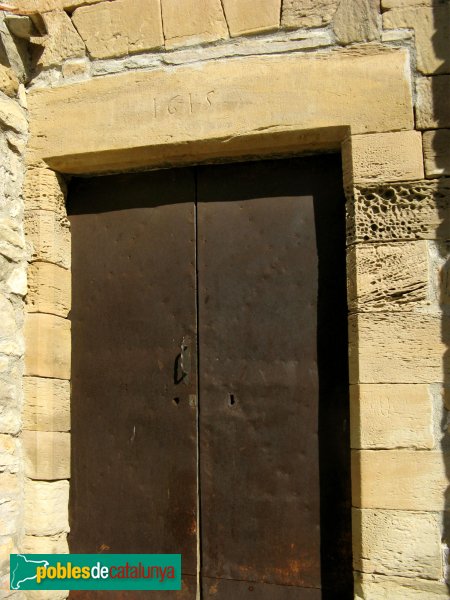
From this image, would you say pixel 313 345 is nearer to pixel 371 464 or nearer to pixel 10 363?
pixel 371 464

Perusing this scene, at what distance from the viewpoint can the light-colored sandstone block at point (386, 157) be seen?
9.21 ft

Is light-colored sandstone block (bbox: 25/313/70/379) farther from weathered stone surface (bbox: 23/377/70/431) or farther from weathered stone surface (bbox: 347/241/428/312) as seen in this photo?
weathered stone surface (bbox: 347/241/428/312)

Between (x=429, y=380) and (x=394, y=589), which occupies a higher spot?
(x=429, y=380)

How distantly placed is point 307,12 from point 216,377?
70.4 inches

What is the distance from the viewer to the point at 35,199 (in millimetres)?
3211

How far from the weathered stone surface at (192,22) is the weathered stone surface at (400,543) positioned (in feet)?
7.63

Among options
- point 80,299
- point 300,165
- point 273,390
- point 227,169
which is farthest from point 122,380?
point 300,165

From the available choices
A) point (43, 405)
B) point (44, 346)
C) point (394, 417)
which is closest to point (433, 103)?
point (394, 417)

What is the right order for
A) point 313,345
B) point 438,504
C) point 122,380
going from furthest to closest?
point 122,380, point 313,345, point 438,504

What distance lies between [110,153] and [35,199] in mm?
453

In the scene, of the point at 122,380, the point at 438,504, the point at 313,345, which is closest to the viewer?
the point at 438,504

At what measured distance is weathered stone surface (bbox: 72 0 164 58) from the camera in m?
3.13

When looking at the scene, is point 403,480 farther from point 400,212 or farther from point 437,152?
point 437,152

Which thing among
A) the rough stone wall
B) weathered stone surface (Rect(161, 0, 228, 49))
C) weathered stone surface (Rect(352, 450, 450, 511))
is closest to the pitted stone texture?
the rough stone wall
